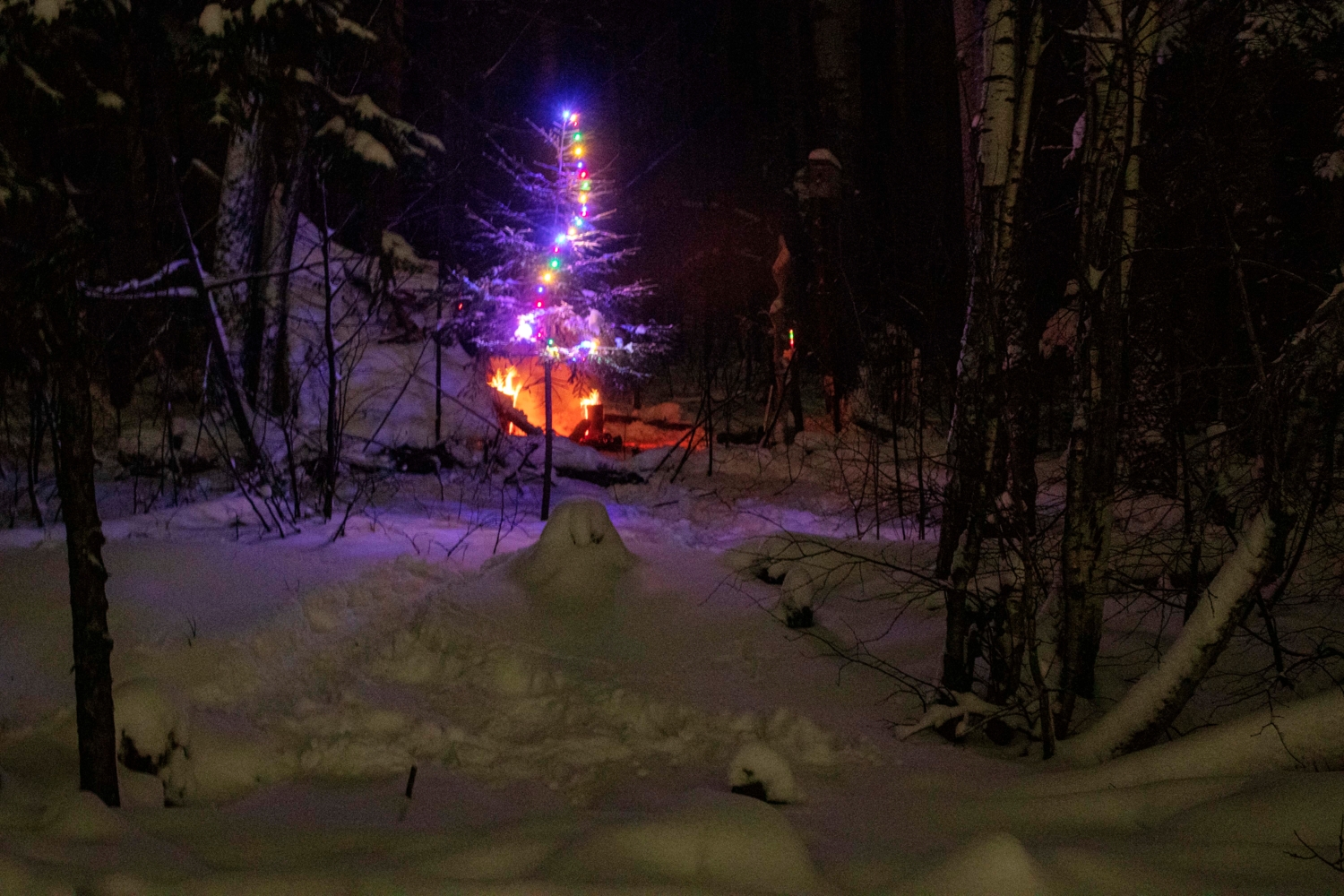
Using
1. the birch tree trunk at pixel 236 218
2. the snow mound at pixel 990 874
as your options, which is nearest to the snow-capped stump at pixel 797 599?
the snow mound at pixel 990 874

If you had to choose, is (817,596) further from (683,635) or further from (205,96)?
(205,96)

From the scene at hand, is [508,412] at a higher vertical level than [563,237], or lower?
lower

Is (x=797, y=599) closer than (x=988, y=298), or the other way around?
(x=988, y=298)

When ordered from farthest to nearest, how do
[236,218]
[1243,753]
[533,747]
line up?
1. [236,218]
2. [533,747]
3. [1243,753]

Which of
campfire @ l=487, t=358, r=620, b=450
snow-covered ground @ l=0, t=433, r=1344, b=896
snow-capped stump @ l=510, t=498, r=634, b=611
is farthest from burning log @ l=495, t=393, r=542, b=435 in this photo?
snow-capped stump @ l=510, t=498, r=634, b=611

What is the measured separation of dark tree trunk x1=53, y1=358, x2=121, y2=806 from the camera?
3350mm

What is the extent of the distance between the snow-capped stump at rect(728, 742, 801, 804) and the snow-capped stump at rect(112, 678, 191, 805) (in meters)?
2.72

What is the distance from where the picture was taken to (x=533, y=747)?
5.23 meters

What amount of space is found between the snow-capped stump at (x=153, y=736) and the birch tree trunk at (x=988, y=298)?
4.26 m

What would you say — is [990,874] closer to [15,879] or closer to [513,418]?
[15,879]

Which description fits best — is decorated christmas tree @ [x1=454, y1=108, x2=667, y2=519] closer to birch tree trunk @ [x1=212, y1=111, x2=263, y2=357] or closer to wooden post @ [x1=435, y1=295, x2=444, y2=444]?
wooden post @ [x1=435, y1=295, x2=444, y2=444]

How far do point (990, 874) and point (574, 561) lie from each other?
15.8 feet

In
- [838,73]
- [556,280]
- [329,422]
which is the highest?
[838,73]

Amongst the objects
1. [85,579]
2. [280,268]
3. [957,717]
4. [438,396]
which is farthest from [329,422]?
[957,717]
